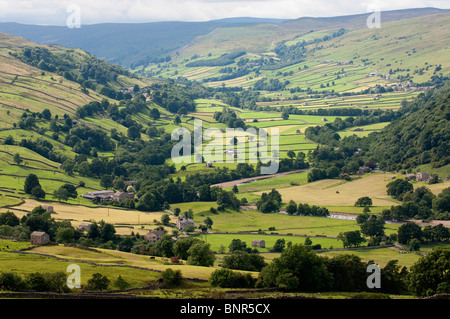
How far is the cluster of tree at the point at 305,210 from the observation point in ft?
296

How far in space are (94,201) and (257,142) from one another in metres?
60.3

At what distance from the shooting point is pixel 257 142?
146 metres

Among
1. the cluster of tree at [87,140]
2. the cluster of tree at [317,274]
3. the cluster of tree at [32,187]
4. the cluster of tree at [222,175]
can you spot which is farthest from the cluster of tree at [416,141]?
the cluster of tree at [32,187]

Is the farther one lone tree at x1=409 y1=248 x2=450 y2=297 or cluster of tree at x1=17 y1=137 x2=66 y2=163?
cluster of tree at x1=17 y1=137 x2=66 y2=163

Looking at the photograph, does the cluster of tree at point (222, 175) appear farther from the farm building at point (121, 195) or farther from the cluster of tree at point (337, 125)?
the cluster of tree at point (337, 125)

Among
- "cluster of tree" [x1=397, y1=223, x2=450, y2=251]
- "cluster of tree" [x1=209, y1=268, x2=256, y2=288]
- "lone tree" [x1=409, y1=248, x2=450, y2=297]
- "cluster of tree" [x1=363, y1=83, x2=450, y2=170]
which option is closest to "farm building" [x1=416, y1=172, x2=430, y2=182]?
"cluster of tree" [x1=363, y1=83, x2=450, y2=170]

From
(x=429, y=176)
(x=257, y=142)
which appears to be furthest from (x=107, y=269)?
(x=257, y=142)

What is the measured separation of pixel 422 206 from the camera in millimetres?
88250

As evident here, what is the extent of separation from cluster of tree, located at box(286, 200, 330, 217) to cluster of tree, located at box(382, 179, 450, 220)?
32.6ft

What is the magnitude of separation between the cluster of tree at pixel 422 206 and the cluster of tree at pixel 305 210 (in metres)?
9.93

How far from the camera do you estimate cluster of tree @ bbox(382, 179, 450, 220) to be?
279 feet

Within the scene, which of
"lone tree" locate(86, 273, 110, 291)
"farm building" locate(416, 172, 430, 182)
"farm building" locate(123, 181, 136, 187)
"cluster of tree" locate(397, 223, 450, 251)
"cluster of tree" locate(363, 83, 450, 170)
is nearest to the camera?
"lone tree" locate(86, 273, 110, 291)

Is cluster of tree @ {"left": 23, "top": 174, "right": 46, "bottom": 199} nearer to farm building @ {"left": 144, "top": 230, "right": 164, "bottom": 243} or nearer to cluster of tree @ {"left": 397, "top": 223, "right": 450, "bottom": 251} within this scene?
farm building @ {"left": 144, "top": 230, "right": 164, "bottom": 243}
